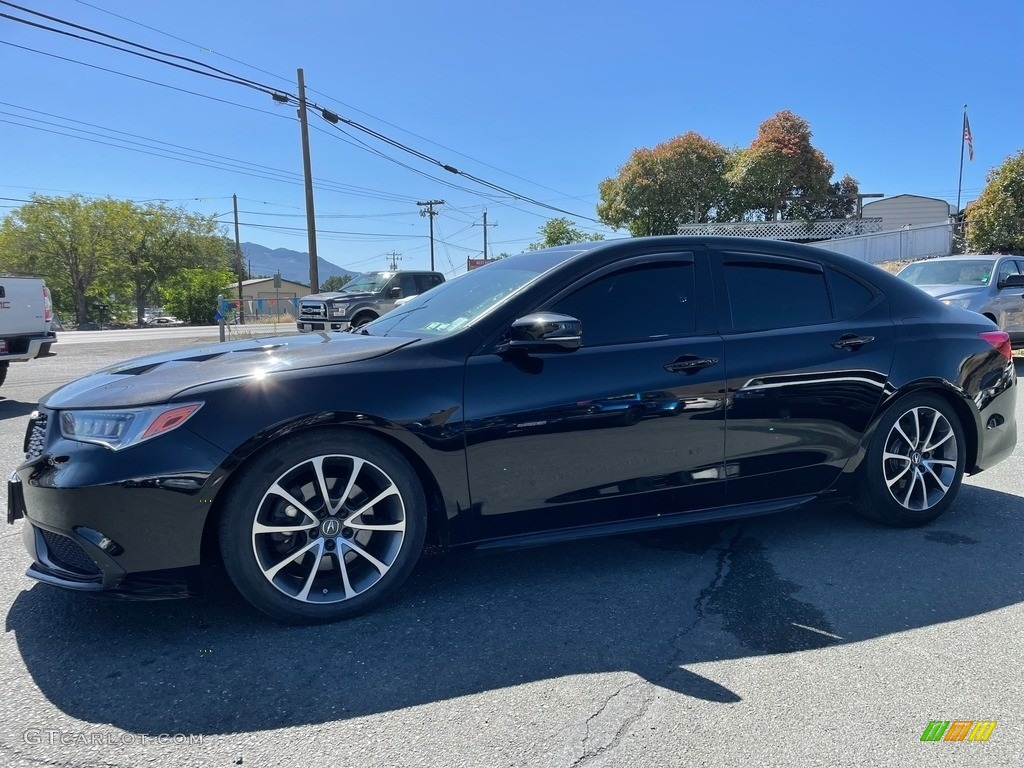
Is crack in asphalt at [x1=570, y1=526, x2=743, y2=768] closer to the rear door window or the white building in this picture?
the rear door window

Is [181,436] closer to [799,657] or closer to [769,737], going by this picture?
[769,737]

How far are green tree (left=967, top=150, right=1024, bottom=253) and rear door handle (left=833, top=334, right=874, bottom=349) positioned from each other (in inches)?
898

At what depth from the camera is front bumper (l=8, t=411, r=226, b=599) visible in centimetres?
249

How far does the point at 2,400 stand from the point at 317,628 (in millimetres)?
8126

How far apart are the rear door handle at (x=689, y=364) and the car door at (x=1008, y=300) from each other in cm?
986

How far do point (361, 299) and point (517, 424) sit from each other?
1452 centimetres

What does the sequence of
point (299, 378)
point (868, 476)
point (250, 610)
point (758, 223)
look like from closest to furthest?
point (299, 378) < point (250, 610) < point (868, 476) < point (758, 223)

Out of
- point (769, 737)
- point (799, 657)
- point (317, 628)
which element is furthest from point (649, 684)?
point (317, 628)

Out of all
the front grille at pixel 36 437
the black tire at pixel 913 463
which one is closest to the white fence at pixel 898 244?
the black tire at pixel 913 463

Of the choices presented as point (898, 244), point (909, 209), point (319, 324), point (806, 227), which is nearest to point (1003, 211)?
point (898, 244)

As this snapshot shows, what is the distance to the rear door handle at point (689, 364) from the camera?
10.8 ft

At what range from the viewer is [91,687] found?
7.84 feet

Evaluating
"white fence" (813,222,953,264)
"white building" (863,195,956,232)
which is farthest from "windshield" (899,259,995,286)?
"white building" (863,195,956,232)

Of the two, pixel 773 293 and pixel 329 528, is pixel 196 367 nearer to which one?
pixel 329 528
